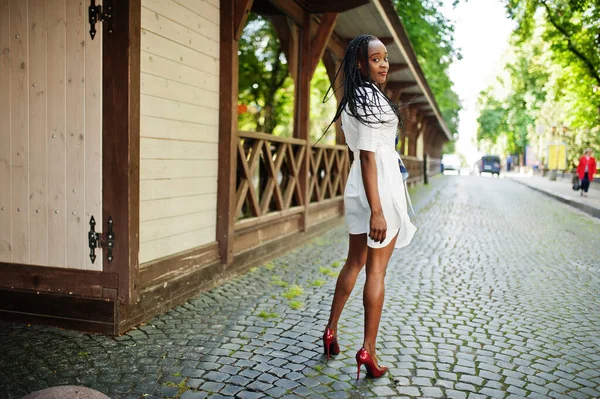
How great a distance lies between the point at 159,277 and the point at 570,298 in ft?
12.7

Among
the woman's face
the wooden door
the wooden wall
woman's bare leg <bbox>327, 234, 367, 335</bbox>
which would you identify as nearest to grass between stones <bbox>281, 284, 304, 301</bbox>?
the wooden wall

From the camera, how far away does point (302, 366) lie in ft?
12.3

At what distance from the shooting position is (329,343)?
3.86 m

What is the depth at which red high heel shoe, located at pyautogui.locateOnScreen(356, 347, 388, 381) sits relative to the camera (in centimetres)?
343

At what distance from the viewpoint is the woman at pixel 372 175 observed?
11.0 feet

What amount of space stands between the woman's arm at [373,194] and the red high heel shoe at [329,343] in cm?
83

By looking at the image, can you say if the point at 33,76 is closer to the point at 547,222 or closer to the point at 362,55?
the point at 362,55

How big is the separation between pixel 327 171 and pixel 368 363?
7.72 metres

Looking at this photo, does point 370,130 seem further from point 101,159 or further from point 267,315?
point 267,315

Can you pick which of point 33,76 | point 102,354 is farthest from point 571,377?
point 33,76

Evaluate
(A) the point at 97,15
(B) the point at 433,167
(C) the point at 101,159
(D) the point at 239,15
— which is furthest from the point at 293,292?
(B) the point at 433,167

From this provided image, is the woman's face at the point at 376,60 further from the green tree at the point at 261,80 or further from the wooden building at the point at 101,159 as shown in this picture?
the green tree at the point at 261,80

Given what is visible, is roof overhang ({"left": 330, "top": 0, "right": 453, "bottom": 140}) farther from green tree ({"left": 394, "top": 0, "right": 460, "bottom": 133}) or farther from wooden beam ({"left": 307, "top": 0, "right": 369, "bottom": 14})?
green tree ({"left": 394, "top": 0, "right": 460, "bottom": 133})

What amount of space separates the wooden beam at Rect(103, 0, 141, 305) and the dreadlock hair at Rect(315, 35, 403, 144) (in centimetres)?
161
